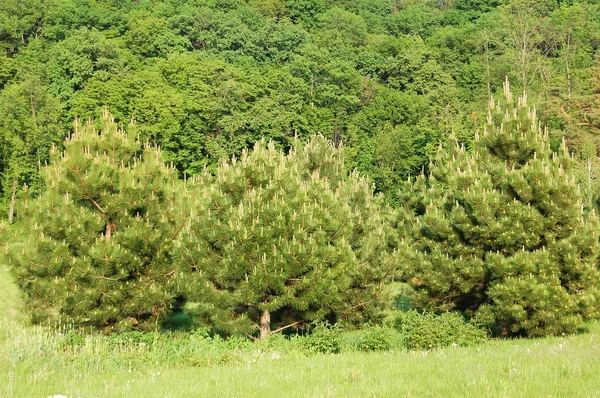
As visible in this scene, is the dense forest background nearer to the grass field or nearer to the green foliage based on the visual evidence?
the green foliage

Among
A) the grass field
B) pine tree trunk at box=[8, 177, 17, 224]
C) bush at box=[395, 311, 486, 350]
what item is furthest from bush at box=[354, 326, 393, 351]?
pine tree trunk at box=[8, 177, 17, 224]

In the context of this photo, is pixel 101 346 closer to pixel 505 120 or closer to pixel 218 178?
pixel 218 178

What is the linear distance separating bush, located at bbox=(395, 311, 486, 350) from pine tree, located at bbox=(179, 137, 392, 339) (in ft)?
7.30

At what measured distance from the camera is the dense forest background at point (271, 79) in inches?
2151

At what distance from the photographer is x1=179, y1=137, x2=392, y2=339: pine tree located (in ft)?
50.4

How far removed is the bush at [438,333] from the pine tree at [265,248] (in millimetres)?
2225

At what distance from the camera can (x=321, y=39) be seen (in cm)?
8300

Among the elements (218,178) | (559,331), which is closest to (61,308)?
(218,178)

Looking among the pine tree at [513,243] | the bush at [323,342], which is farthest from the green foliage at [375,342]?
the pine tree at [513,243]

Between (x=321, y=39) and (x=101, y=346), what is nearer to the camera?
(x=101, y=346)

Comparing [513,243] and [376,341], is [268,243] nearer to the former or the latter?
[376,341]

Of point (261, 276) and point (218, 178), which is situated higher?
point (218, 178)

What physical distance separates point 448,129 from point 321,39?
30916 millimetres

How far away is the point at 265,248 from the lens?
15.3 metres
